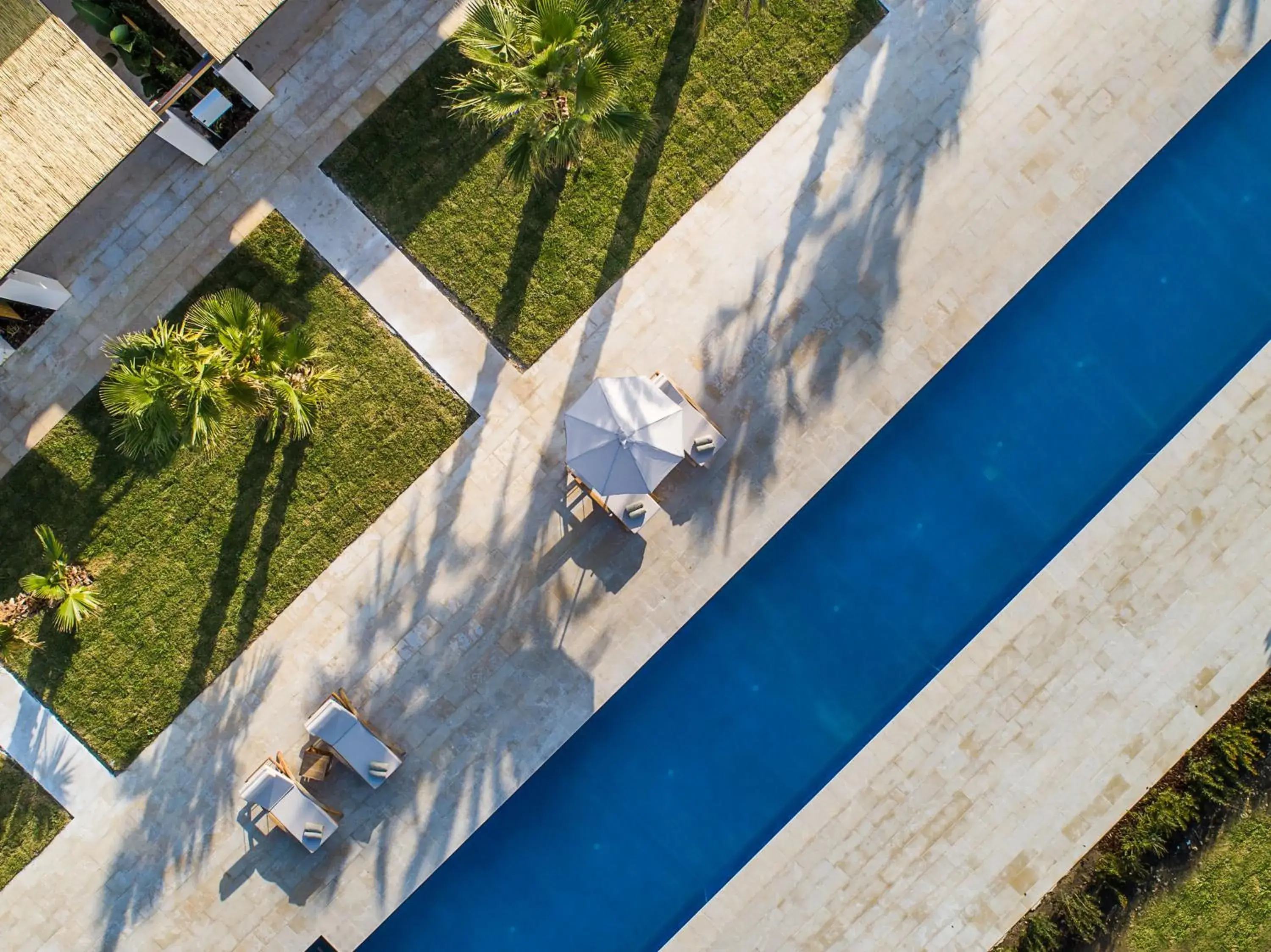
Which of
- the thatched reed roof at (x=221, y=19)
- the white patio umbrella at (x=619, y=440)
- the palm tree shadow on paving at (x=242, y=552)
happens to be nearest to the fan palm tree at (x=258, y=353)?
the palm tree shadow on paving at (x=242, y=552)

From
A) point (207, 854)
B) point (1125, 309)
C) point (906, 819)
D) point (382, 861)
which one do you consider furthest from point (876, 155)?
point (207, 854)

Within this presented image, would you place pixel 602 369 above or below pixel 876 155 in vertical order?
below

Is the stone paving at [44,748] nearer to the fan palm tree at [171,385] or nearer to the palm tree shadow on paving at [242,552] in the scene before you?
the palm tree shadow on paving at [242,552]

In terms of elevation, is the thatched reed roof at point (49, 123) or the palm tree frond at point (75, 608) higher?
the thatched reed roof at point (49, 123)

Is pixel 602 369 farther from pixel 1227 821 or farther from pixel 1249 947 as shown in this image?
pixel 1249 947

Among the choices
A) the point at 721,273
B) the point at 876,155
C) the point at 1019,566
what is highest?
the point at 876,155
